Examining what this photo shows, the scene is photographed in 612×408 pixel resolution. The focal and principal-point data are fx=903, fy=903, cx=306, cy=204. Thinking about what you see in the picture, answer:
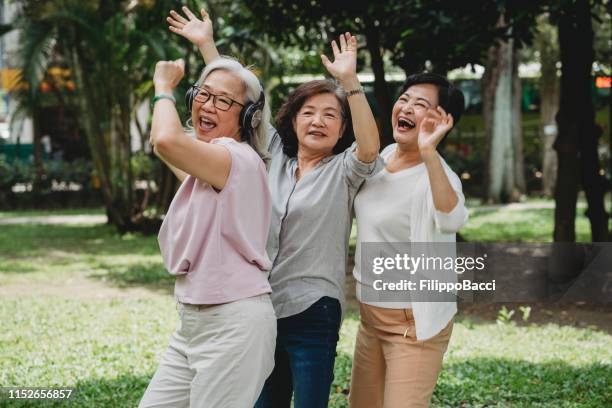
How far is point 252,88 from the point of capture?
3146 millimetres

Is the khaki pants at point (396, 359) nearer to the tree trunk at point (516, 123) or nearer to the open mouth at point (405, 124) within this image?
the open mouth at point (405, 124)

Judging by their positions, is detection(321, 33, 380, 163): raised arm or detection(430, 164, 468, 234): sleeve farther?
detection(321, 33, 380, 163): raised arm

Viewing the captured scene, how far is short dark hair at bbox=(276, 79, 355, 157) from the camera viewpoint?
3441 mm

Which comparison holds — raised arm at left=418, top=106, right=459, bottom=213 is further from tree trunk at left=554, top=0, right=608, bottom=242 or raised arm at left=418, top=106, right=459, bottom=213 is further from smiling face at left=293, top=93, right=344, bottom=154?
tree trunk at left=554, top=0, right=608, bottom=242

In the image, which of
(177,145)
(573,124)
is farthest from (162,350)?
(573,124)

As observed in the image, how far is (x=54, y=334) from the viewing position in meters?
7.68

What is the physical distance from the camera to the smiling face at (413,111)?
3373mm

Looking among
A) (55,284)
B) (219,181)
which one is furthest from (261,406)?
(55,284)

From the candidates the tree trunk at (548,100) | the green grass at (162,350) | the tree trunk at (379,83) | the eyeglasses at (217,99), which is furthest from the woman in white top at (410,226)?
the tree trunk at (548,100)

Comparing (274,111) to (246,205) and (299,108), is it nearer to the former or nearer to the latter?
(299,108)

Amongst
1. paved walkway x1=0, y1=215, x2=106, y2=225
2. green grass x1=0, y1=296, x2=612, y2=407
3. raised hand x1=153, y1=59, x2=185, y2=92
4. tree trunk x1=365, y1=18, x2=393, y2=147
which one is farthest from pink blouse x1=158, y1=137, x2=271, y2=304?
paved walkway x1=0, y1=215, x2=106, y2=225

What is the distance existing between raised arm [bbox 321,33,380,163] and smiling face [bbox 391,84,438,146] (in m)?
0.17

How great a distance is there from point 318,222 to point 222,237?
1.59ft

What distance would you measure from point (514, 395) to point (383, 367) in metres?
2.55
